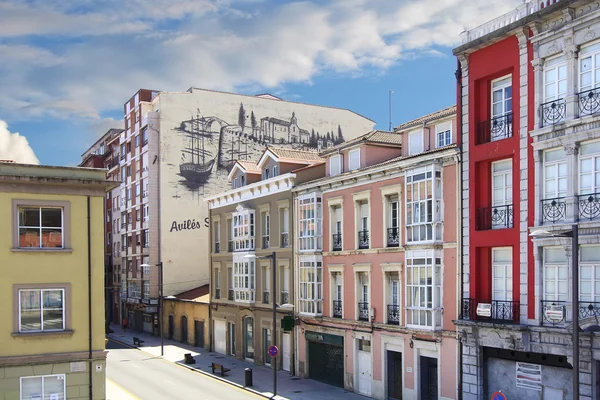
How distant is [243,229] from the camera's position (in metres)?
42.9

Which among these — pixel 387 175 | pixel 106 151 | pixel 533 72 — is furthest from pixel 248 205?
pixel 106 151

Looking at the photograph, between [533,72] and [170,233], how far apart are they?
40977mm

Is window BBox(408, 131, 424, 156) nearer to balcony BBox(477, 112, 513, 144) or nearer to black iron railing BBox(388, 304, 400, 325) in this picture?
balcony BBox(477, 112, 513, 144)

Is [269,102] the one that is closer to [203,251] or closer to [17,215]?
[203,251]

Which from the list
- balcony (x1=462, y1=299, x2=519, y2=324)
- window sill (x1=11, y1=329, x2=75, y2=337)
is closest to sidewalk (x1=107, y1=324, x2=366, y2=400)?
balcony (x1=462, y1=299, x2=519, y2=324)

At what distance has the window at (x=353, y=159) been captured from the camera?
32.8 metres

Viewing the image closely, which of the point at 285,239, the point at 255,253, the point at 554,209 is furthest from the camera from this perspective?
the point at 255,253

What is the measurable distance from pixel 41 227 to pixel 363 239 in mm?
15168

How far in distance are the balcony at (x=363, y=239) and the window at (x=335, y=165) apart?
13.3 feet

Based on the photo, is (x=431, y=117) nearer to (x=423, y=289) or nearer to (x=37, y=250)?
(x=423, y=289)

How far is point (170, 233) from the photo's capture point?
5725 centimetres

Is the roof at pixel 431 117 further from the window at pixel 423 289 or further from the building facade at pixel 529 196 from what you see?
the window at pixel 423 289

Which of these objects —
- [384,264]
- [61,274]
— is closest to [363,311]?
[384,264]

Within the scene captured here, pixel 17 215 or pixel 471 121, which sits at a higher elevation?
pixel 471 121
